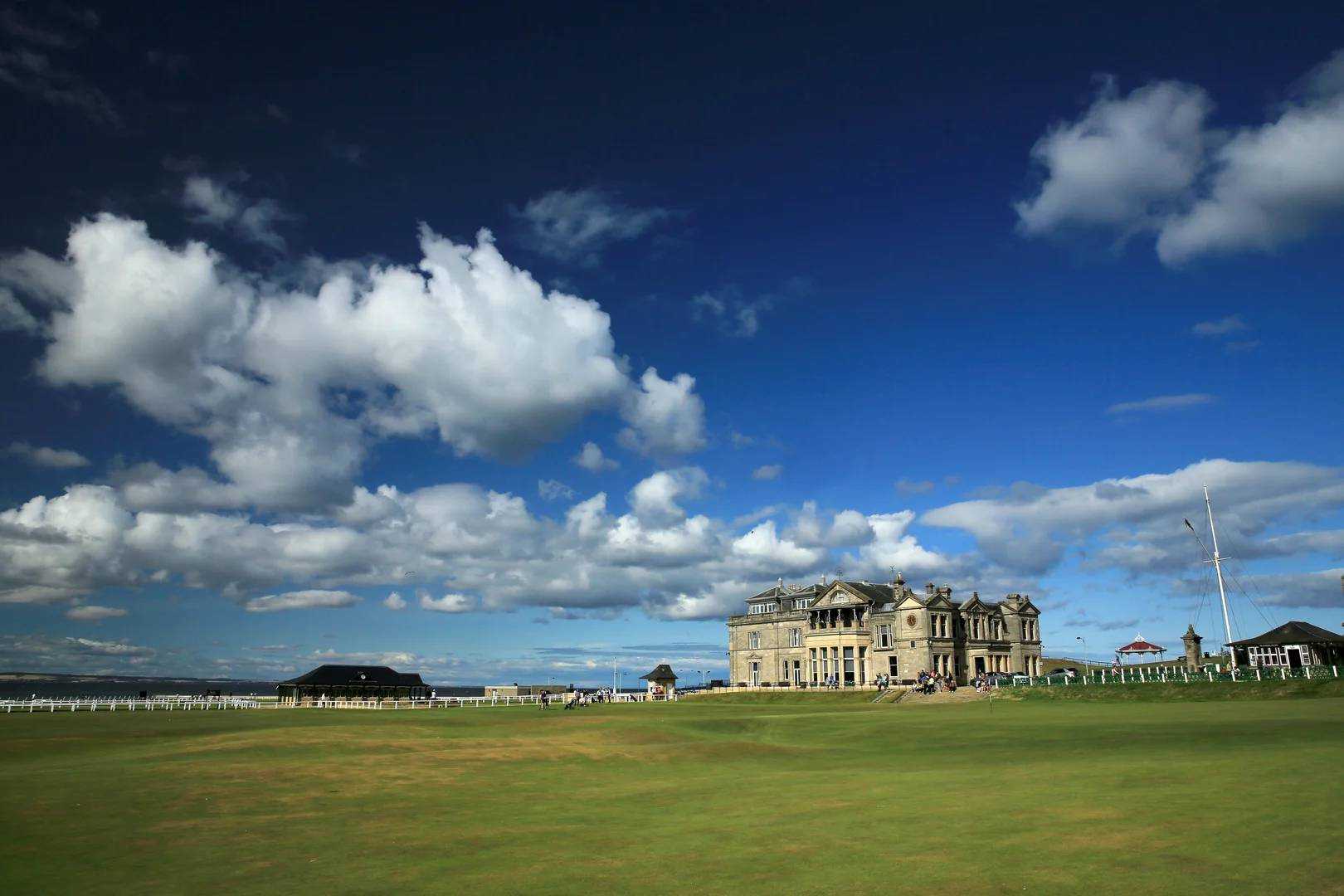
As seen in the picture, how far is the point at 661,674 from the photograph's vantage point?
10631 centimetres

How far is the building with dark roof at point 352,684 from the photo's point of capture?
327 feet

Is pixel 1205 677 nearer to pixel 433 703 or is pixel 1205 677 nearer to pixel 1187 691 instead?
pixel 1187 691

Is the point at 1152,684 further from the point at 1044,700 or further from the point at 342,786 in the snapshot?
the point at 342,786

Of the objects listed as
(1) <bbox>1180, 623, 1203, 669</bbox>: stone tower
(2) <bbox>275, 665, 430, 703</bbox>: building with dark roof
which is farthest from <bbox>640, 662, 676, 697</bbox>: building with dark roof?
(1) <bbox>1180, 623, 1203, 669</bbox>: stone tower

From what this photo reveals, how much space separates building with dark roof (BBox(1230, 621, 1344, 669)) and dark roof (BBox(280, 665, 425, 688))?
9330 centimetres

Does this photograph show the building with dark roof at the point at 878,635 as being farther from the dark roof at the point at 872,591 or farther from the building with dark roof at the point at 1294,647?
the building with dark roof at the point at 1294,647

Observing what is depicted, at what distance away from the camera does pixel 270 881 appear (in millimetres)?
14562

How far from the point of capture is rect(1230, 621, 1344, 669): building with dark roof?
7312cm

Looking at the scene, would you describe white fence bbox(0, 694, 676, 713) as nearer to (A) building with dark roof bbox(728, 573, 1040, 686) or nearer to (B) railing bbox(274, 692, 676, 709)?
(B) railing bbox(274, 692, 676, 709)

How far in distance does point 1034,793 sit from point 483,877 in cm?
1324

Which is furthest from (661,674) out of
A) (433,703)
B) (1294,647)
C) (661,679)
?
(1294,647)

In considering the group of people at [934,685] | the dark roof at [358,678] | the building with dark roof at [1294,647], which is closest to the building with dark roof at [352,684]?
the dark roof at [358,678]

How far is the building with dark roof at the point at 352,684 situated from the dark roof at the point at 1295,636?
284ft

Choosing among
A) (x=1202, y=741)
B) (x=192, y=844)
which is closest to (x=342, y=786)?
(x=192, y=844)
